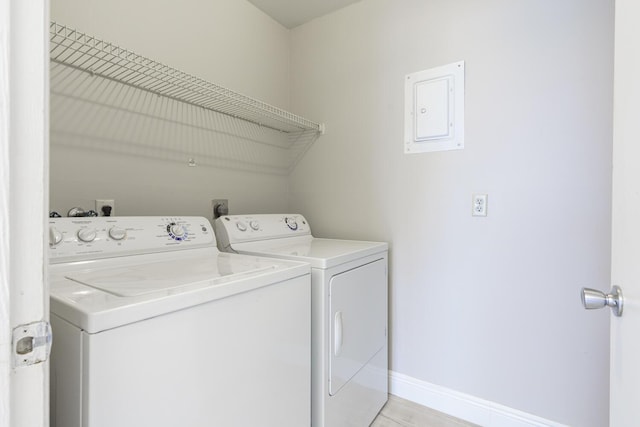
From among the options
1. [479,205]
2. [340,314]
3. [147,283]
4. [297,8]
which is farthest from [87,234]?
[297,8]

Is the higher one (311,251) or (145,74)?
(145,74)

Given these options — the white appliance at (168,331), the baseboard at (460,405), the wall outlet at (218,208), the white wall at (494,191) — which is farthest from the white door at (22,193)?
the baseboard at (460,405)

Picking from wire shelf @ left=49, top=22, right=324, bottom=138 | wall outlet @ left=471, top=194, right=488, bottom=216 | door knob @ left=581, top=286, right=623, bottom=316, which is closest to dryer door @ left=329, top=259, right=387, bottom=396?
wall outlet @ left=471, top=194, right=488, bottom=216

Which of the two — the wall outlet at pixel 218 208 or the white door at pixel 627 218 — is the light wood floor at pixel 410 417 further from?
the wall outlet at pixel 218 208

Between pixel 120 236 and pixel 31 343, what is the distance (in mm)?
882

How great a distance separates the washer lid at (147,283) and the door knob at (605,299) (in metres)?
0.84

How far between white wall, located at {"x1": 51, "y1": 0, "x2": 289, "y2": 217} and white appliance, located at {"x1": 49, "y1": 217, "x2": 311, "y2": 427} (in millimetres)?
315

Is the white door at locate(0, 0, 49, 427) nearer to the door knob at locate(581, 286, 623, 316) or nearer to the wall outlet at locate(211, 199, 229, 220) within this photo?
the door knob at locate(581, 286, 623, 316)

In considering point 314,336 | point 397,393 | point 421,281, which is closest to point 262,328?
point 314,336

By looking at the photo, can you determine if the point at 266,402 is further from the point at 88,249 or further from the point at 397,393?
the point at 397,393

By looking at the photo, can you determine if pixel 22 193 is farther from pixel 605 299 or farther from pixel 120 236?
pixel 605 299

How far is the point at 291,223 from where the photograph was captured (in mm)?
2049

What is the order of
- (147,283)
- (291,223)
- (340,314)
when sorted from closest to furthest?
(147,283)
(340,314)
(291,223)

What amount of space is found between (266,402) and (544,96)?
1.77 metres
